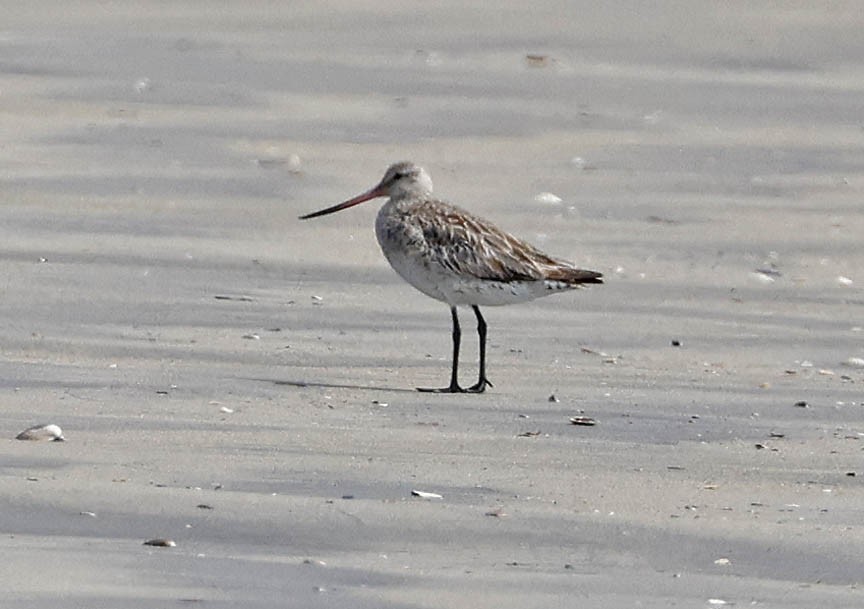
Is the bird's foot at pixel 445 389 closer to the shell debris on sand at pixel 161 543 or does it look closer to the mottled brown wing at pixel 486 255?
the mottled brown wing at pixel 486 255

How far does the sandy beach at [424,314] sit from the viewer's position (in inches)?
199

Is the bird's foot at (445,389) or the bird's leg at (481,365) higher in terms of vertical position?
the bird's leg at (481,365)

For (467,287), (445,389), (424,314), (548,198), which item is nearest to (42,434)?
(445,389)

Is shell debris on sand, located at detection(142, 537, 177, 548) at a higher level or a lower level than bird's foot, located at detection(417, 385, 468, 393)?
lower

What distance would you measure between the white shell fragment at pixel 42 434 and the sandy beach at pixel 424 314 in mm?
69

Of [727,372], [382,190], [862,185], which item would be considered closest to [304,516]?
[727,372]

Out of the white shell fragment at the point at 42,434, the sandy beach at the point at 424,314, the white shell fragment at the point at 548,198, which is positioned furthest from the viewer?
the white shell fragment at the point at 548,198

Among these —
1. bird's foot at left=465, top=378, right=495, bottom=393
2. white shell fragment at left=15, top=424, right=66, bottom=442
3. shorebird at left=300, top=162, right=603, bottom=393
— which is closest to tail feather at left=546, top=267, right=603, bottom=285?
shorebird at left=300, top=162, right=603, bottom=393

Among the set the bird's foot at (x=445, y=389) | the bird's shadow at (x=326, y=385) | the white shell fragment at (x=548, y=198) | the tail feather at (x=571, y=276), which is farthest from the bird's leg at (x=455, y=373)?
the white shell fragment at (x=548, y=198)

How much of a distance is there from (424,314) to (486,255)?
101cm

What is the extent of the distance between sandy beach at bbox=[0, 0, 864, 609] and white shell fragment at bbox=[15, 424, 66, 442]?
0.22 feet

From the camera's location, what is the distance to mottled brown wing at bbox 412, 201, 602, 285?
8156 millimetres

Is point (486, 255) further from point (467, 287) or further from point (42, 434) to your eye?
point (42, 434)

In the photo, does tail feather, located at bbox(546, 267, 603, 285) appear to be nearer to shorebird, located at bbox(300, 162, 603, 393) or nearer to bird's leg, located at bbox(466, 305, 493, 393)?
shorebird, located at bbox(300, 162, 603, 393)
